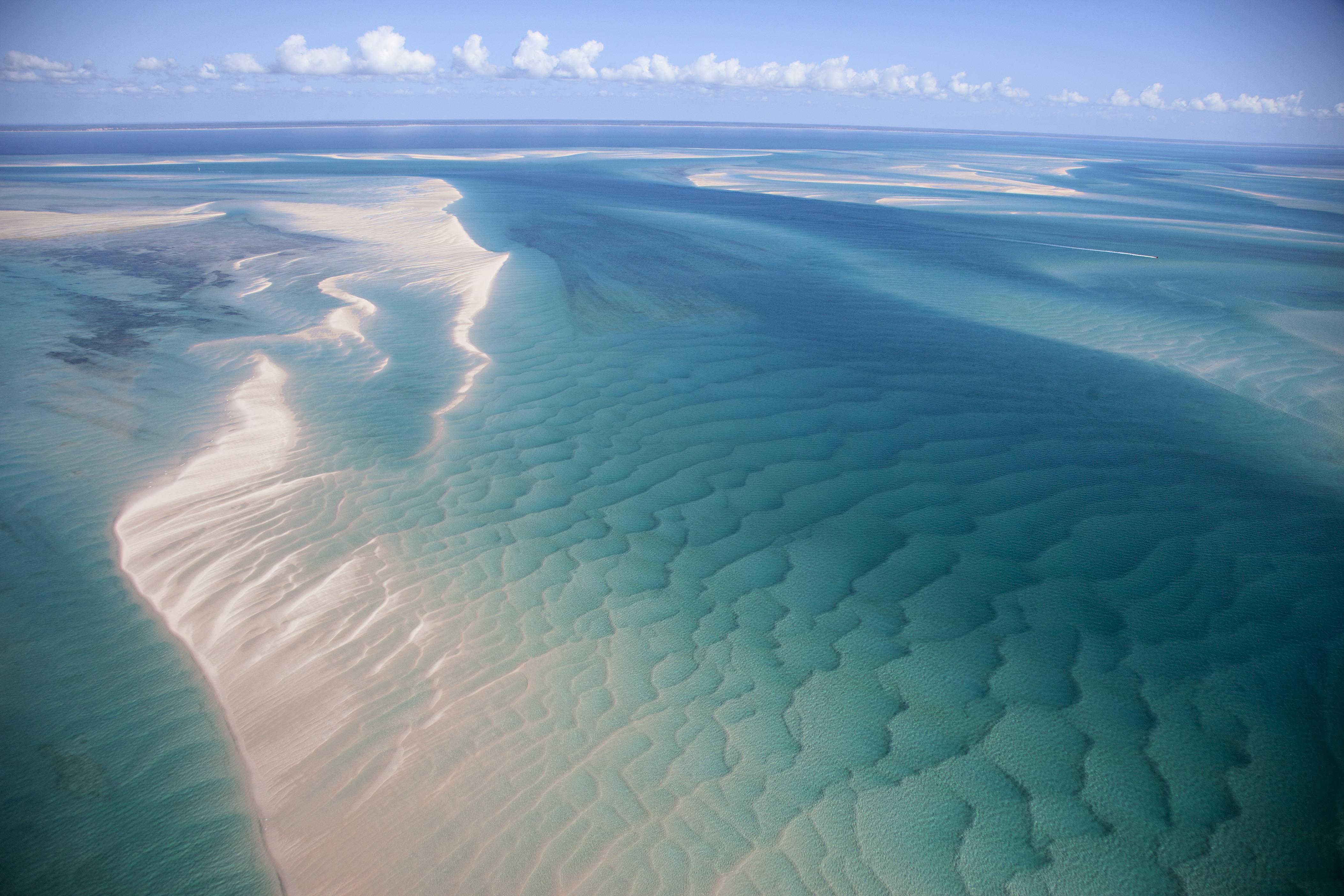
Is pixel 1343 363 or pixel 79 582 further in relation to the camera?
pixel 1343 363

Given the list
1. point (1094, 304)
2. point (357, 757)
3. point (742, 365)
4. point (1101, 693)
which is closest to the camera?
point (357, 757)

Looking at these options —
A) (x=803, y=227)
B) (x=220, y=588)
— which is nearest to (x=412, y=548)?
(x=220, y=588)

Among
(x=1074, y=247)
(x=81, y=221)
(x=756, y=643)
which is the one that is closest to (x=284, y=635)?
(x=756, y=643)

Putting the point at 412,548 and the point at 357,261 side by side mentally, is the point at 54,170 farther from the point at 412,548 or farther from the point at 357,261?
the point at 412,548

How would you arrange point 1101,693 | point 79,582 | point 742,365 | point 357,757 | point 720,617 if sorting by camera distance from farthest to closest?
point 742,365
point 79,582
point 720,617
point 1101,693
point 357,757

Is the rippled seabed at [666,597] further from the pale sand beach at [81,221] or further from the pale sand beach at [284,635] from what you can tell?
the pale sand beach at [81,221]

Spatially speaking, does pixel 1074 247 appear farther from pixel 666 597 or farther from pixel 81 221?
pixel 81 221

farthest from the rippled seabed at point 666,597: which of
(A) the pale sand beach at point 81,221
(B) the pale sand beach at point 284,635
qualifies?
(A) the pale sand beach at point 81,221
